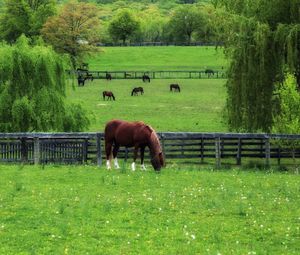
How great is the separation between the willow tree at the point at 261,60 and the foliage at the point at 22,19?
8045cm

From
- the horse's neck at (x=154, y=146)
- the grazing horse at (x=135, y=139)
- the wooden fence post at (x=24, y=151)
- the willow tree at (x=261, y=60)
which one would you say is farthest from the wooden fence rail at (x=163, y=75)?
the horse's neck at (x=154, y=146)

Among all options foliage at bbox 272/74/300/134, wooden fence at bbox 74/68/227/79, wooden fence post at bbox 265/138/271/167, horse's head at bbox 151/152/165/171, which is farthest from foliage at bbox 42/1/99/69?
horse's head at bbox 151/152/165/171

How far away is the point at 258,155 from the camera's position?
956 inches

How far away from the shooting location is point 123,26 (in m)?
152

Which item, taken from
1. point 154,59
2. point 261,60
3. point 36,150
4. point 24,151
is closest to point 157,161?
point 36,150

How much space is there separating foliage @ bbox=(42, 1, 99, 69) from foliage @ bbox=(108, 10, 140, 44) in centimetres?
4329

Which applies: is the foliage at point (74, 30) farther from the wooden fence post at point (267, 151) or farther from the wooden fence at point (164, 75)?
the wooden fence post at point (267, 151)

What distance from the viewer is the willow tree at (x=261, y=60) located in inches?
990

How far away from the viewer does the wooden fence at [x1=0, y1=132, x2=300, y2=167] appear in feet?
72.9

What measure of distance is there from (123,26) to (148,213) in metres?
141

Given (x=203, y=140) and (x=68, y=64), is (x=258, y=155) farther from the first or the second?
(x=68, y=64)

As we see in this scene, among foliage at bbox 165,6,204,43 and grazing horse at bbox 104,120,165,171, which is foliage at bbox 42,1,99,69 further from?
grazing horse at bbox 104,120,165,171

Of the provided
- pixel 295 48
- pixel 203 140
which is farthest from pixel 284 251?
pixel 295 48

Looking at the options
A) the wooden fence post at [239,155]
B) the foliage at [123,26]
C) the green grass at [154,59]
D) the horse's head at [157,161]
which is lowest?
the wooden fence post at [239,155]
